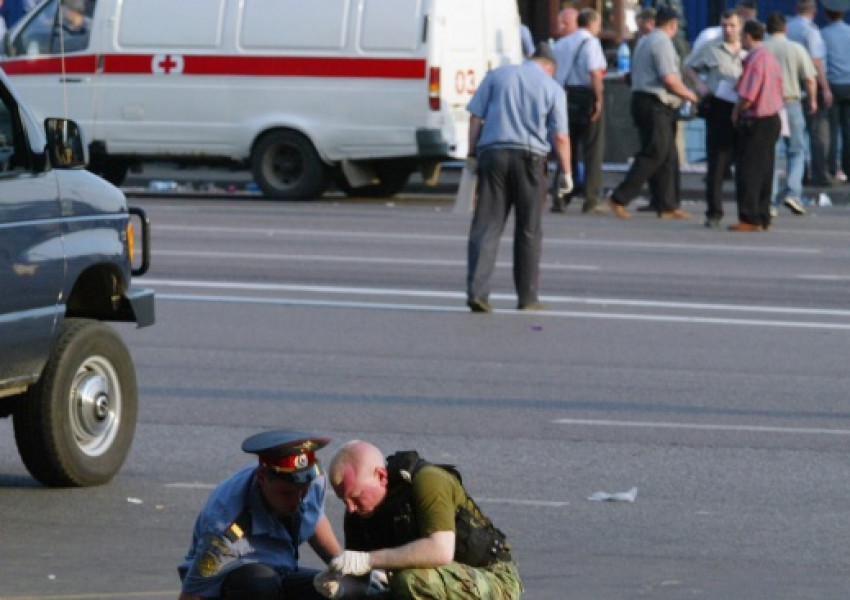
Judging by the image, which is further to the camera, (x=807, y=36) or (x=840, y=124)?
(x=840, y=124)

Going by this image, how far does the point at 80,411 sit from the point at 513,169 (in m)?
6.16

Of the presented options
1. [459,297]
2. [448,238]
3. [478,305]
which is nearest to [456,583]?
[478,305]

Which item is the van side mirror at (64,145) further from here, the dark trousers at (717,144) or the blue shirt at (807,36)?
the blue shirt at (807,36)

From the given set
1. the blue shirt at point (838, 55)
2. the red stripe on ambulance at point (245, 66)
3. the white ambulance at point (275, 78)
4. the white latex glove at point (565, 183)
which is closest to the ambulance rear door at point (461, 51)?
the white ambulance at point (275, 78)

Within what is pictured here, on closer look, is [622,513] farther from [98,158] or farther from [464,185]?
[98,158]

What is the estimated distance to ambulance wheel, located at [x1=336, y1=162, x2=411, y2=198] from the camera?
80.6 ft

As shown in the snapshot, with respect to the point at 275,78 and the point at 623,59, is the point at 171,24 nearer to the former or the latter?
the point at 275,78

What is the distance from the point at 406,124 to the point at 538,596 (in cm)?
1639

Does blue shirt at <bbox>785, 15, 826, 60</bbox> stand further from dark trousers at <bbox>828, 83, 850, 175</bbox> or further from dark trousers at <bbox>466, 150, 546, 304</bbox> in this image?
dark trousers at <bbox>466, 150, 546, 304</bbox>

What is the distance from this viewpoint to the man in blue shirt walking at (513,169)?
1452 centimetres

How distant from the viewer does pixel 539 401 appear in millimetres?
11133

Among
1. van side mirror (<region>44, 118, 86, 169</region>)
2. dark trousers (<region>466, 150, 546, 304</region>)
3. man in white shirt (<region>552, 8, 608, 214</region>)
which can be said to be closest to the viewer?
van side mirror (<region>44, 118, 86, 169</region>)

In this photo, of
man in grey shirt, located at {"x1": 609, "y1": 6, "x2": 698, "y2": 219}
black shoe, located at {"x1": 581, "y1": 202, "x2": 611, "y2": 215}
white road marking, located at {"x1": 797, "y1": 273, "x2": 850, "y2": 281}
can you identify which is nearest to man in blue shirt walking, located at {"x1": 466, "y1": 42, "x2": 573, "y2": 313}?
white road marking, located at {"x1": 797, "y1": 273, "x2": 850, "y2": 281}

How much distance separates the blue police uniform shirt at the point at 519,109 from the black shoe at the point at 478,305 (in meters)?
0.96
